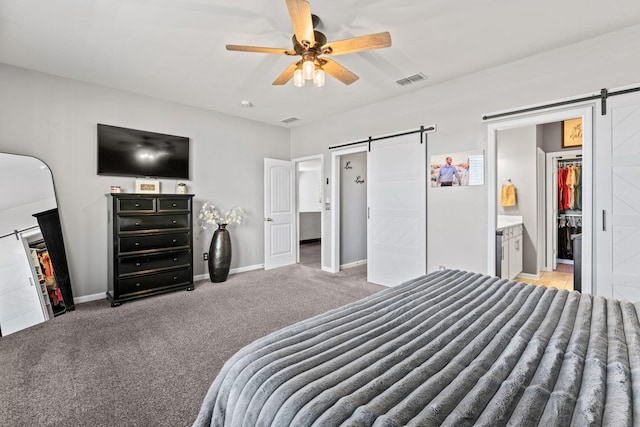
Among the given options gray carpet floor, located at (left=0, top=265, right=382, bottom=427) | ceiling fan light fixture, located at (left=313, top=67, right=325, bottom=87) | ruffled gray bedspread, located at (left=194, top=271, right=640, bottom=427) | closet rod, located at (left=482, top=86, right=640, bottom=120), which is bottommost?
gray carpet floor, located at (left=0, top=265, right=382, bottom=427)

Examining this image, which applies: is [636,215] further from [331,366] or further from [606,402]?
[331,366]

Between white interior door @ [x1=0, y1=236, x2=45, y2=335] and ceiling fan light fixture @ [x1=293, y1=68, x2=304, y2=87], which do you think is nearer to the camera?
ceiling fan light fixture @ [x1=293, y1=68, x2=304, y2=87]

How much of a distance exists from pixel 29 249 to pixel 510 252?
5.93 m

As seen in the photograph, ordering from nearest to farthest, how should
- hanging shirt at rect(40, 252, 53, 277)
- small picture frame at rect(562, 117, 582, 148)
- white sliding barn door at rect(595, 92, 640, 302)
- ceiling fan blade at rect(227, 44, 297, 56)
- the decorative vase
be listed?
ceiling fan blade at rect(227, 44, 297, 56)
white sliding barn door at rect(595, 92, 640, 302)
hanging shirt at rect(40, 252, 53, 277)
the decorative vase
small picture frame at rect(562, 117, 582, 148)

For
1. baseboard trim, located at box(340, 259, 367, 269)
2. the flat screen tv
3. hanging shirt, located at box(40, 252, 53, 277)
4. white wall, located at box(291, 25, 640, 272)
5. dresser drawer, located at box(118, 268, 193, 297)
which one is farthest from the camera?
baseboard trim, located at box(340, 259, 367, 269)

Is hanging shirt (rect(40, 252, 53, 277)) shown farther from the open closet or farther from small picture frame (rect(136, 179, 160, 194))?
the open closet

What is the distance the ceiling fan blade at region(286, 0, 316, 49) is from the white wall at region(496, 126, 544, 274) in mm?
3986

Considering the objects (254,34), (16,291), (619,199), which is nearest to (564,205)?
(619,199)

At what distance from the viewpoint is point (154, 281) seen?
387 cm

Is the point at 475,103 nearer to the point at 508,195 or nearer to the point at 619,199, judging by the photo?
the point at 619,199

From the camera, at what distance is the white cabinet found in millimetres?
3703

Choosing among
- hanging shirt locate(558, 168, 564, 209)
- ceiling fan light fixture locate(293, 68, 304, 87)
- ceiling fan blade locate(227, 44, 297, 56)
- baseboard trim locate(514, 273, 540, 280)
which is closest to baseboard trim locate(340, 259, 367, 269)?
baseboard trim locate(514, 273, 540, 280)

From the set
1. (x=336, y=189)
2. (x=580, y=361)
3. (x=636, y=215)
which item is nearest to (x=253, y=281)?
(x=336, y=189)

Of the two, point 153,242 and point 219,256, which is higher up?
point 153,242
